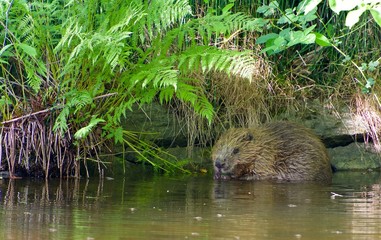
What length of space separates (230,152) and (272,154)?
42 centimetres

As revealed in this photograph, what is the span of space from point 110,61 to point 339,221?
2533mm

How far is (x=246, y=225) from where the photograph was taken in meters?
4.65

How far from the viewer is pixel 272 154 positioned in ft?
25.1

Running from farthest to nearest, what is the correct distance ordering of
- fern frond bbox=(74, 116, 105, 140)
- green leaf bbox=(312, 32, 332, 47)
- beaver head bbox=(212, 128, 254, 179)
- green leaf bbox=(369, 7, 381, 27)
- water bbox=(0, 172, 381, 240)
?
beaver head bbox=(212, 128, 254, 179) → green leaf bbox=(312, 32, 332, 47) → fern frond bbox=(74, 116, 105, 140) → green leaf bbox=(369, 7, 381, 27) → water bbox=(0, 172, 381, 240)

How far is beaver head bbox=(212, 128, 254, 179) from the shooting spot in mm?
7488

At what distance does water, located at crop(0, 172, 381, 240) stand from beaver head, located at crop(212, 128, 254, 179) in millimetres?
250

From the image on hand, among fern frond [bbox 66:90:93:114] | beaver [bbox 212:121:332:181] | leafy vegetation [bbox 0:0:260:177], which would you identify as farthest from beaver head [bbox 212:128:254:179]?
fern frond [bbox 66:90:93:114]

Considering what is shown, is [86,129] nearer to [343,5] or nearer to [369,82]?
[343,5]

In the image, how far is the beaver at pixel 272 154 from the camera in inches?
295

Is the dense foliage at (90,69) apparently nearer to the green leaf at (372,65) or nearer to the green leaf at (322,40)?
the green leaf at (322,40)

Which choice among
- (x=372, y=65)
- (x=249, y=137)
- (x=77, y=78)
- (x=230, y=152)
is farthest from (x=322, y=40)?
(x=77, y=78)

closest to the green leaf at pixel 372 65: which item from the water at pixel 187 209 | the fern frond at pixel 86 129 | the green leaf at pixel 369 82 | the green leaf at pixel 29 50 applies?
the green leaf at pixel 369 82

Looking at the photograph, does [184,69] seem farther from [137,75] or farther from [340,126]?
[340,126]

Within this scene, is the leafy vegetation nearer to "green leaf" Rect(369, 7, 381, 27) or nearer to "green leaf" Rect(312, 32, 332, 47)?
"green leaf" Rect(312, 32, 332, 47)
